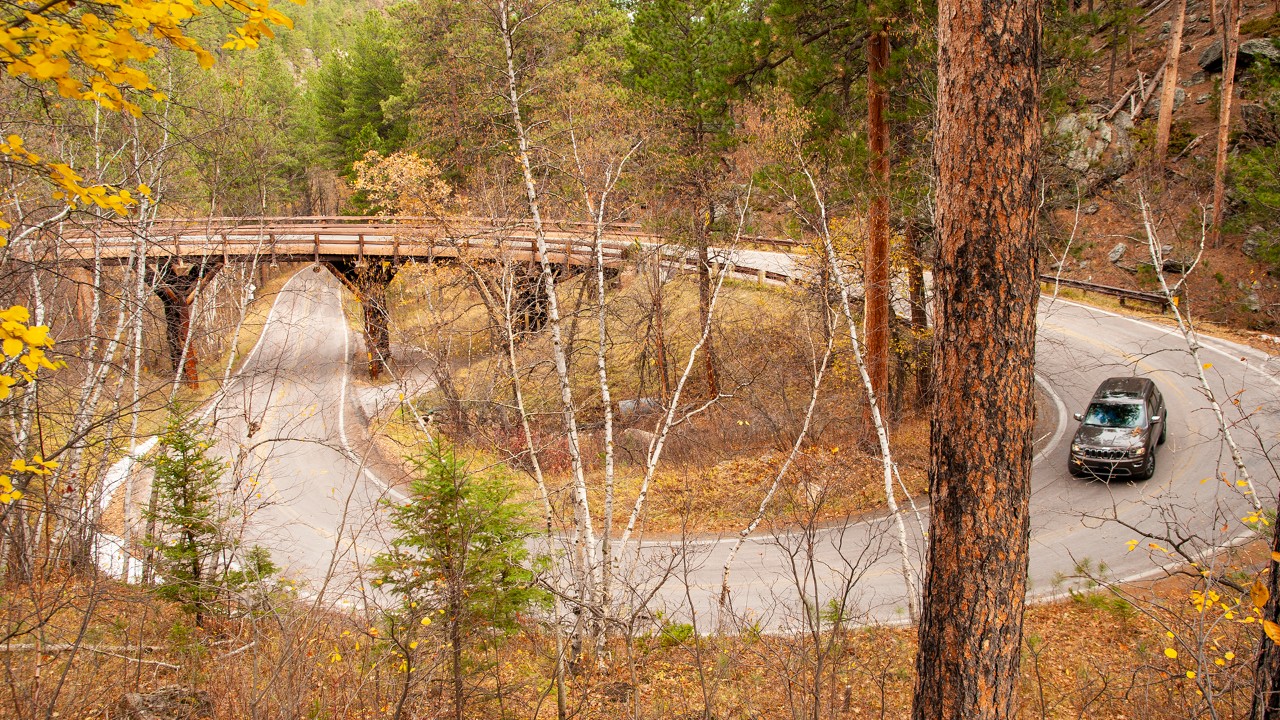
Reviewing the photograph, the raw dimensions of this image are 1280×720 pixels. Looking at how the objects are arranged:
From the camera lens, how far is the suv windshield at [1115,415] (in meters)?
14.3

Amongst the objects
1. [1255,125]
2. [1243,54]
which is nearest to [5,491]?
[1255,125]

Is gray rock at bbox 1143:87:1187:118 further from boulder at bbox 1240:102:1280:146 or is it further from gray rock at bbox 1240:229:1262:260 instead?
gray rock at bbox 1240:229:1262:260

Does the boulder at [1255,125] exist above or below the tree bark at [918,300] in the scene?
above

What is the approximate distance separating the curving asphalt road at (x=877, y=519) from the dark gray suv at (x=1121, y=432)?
16.3 inches

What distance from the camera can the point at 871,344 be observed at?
47.1 ft

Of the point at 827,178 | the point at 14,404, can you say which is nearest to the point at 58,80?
the point at 14,404

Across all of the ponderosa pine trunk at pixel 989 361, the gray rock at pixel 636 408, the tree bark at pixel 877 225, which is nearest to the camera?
the ponderosa pine trunk at pixel 989 361

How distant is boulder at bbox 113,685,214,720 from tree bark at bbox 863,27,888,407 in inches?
439

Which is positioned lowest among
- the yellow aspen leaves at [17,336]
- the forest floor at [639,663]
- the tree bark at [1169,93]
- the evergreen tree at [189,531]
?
the forest floor at [639,663]

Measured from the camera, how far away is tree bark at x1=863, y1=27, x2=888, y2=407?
13172 mm

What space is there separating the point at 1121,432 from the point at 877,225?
633cm

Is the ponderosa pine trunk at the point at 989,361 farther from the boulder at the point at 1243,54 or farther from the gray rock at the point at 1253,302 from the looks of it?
the boulder at the point at 1243,54

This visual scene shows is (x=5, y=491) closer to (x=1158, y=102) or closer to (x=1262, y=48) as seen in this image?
(x=1262, y=48)

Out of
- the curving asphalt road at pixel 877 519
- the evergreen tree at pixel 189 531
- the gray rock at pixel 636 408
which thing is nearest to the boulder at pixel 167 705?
the curving asphalt road at pixel 877 519
